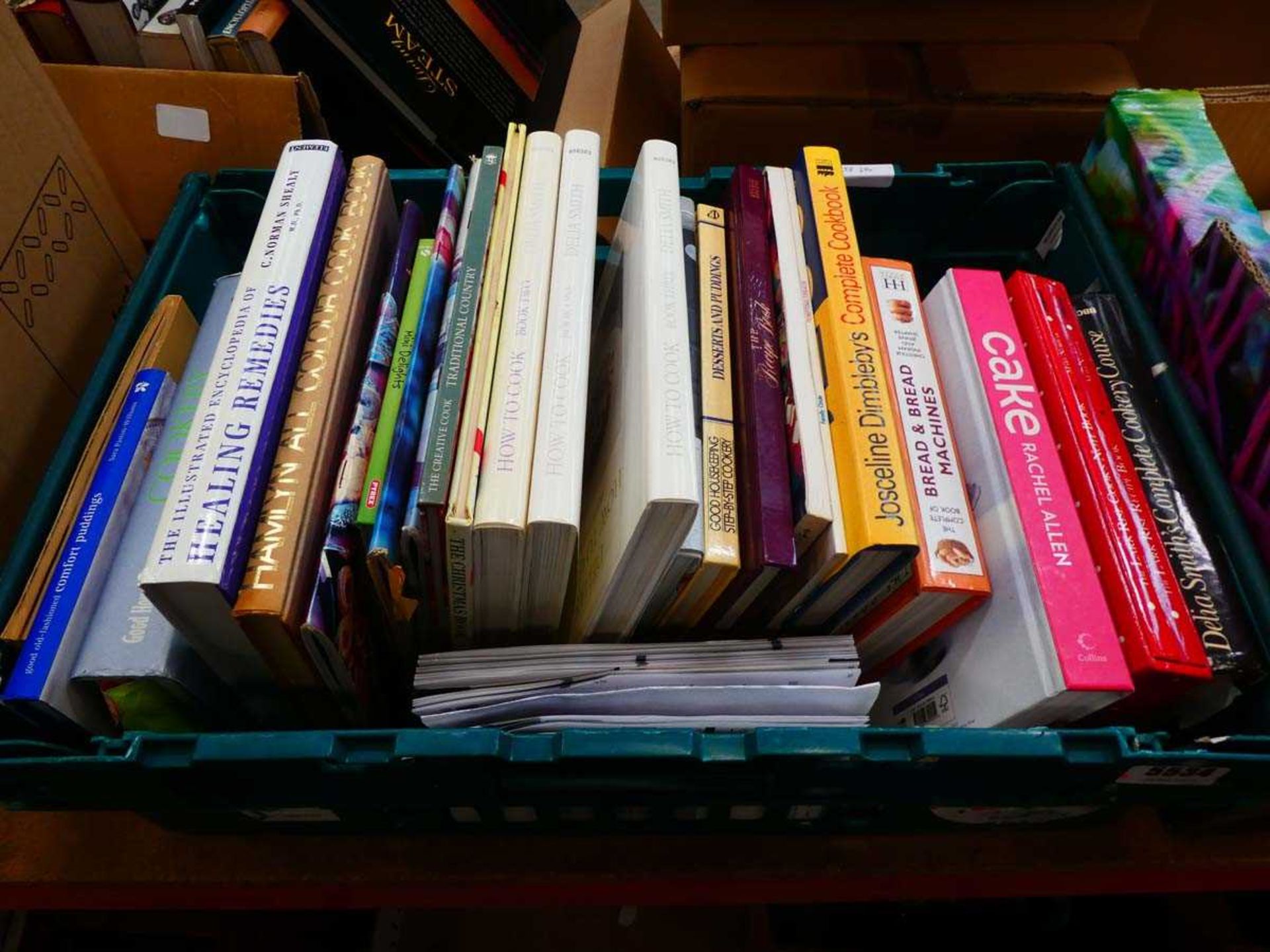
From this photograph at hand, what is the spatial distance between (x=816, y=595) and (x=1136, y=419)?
306 millimetres

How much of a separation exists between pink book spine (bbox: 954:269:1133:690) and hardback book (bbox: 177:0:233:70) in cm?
73

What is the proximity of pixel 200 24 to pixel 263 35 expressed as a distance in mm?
62

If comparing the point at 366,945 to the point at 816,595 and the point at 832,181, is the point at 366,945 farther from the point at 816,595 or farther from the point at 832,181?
the point at 832,181

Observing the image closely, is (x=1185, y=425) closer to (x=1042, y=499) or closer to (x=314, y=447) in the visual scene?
(x=1042, y=499)

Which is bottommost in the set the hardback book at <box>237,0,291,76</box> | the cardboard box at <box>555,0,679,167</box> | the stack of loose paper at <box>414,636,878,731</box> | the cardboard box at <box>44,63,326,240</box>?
the stack of loose paper at <box>414,636,878,731</box>

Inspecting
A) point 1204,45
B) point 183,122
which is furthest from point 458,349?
point 1204,45

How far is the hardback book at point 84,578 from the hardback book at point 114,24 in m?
0.40

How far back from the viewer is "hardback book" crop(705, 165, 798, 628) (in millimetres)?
543

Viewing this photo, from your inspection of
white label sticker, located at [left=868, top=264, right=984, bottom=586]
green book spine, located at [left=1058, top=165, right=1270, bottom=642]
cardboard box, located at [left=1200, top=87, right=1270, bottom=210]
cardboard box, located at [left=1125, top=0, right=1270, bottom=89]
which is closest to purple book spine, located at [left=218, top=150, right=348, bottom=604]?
white label sticker, located at [left=868, top=264, right=984, bottom=586]

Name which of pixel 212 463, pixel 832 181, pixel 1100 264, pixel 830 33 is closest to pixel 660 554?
pixel 212 463

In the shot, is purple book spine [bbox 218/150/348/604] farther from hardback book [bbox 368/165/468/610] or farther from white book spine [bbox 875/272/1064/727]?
white book spine [bbox 875/272/1064/727]

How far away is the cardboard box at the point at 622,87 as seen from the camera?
1067 mm

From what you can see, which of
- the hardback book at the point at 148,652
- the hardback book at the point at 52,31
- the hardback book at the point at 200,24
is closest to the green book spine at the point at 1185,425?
the hardback book at the point at 148,652

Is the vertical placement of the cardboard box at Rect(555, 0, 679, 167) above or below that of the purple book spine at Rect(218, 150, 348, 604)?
above
